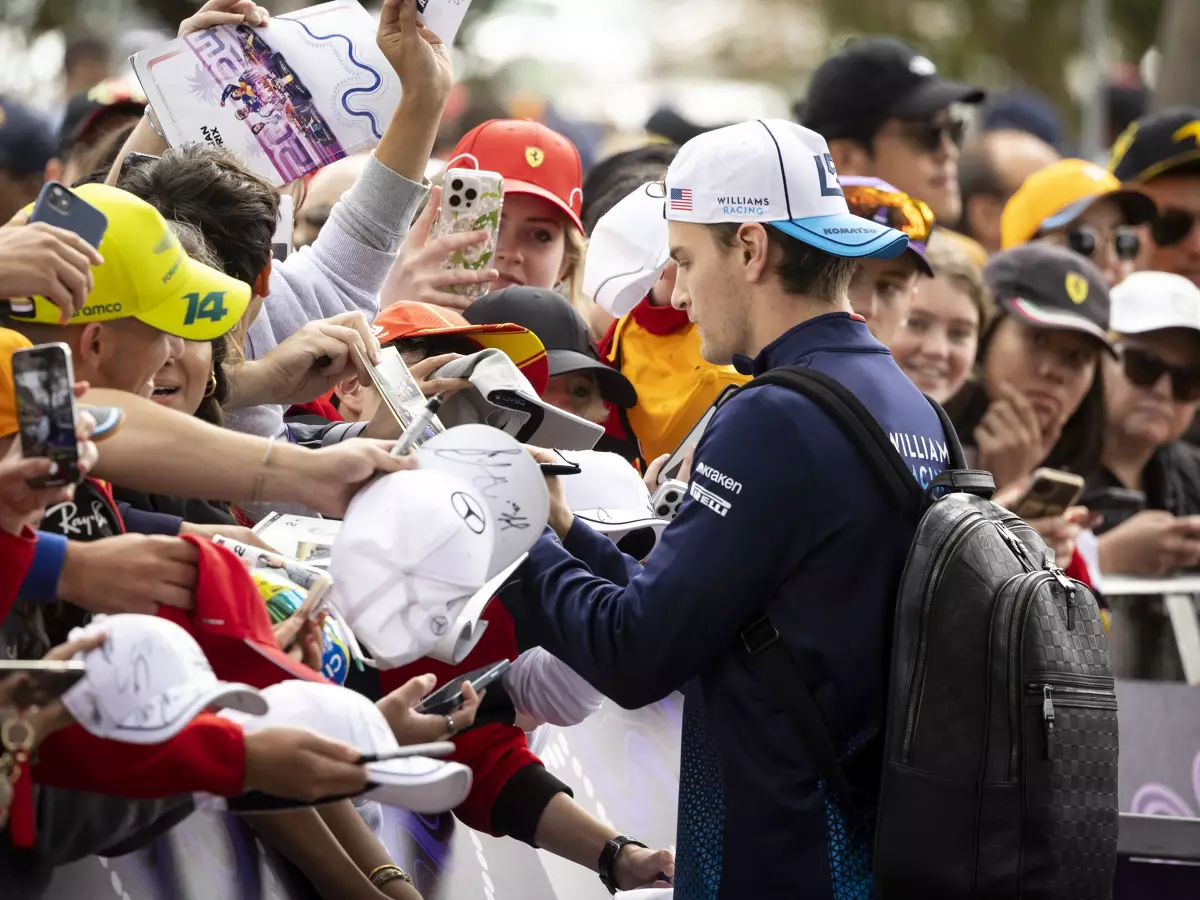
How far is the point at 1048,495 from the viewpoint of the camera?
6.01 metres

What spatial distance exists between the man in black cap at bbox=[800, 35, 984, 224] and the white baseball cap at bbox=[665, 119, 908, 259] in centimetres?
379

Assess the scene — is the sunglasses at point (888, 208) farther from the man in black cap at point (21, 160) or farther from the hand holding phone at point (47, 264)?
the man in black cap at point (21, 160)

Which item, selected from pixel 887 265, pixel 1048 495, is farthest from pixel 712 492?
pixel 1048 495

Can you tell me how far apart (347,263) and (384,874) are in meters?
1.56

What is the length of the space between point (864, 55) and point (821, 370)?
4459mm

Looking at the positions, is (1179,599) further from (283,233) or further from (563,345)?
(283,233)

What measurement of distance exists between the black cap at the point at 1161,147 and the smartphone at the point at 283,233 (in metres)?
5.97

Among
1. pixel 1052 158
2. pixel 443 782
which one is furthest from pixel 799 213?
pixel 1052 158

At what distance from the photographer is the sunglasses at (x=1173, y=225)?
9312mm

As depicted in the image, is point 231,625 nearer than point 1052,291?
Yes

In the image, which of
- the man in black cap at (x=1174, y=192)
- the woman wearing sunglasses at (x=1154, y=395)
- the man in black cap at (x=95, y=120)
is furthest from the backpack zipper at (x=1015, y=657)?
the man in black cap at (x=1174, y=192)

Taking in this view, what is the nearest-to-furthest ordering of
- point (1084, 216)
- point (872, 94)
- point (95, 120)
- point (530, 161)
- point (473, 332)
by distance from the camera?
point (473, 332), point (530, 161), point (95, 120), point (872, 94), point (1084, 216)

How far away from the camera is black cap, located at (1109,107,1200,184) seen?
930 centimetres

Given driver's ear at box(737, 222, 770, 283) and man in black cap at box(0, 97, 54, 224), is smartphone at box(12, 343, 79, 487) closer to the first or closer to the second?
driver's ear at box(737, 222, 770, 283)
